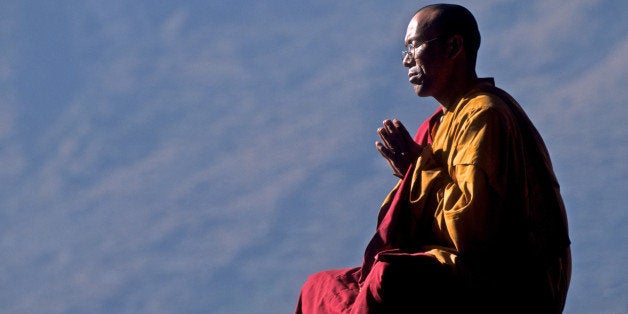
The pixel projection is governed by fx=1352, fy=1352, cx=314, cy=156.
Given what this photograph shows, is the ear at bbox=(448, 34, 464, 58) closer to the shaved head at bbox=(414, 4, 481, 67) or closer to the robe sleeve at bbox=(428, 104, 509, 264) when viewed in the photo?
the shaved head at bbox=(414, 4, 481, 67)

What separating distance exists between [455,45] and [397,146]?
595 millimetres

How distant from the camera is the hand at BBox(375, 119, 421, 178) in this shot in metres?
A: 6.21

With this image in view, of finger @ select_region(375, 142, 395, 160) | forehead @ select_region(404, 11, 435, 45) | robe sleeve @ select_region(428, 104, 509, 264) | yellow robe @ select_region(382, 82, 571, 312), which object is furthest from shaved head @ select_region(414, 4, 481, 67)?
finger @ select_region(375, 142, 395, 160)

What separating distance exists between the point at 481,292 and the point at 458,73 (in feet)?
Result: 3.92

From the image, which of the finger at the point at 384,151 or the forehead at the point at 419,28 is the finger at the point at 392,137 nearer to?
the finger at the point at 384,151

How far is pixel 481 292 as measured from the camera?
582 cm

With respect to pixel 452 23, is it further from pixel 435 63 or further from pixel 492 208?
pixel 492 208

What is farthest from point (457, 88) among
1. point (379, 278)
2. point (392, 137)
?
point (379, 278)

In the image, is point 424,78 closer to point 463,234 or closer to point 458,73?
point 458,73

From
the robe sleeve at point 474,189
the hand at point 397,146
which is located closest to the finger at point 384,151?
the hand at point 397,146

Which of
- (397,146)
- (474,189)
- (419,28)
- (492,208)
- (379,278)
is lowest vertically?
(379,278)

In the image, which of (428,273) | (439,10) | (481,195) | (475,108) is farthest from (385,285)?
(439,10)

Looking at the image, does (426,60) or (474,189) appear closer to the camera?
(474,189)

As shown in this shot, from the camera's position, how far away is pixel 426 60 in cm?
644
